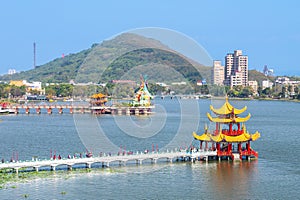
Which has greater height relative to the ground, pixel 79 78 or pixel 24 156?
pixel 79 78

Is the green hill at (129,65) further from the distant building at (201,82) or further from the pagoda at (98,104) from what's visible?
the pagoda at (98,104)

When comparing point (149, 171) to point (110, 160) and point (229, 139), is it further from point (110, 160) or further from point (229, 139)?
point (229, 139)

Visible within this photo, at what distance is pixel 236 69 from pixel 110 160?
423 feet

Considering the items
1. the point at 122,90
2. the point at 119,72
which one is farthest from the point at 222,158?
the point at 119,72

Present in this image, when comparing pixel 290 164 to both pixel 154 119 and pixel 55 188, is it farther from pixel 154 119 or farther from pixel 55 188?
pixel 154 119

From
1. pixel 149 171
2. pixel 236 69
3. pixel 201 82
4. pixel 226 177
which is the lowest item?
pixel 226 177

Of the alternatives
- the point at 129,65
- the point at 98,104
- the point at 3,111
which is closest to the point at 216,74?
the point at 129,65

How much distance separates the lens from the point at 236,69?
524 feet

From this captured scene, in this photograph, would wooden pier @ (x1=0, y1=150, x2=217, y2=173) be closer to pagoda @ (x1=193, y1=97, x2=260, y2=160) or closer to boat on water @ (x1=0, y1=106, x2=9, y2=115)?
pagoda @ (x1=193, y1=97, x2=260, y2=160)

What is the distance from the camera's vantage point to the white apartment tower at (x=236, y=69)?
15238 centimetres

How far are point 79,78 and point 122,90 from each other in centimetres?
814

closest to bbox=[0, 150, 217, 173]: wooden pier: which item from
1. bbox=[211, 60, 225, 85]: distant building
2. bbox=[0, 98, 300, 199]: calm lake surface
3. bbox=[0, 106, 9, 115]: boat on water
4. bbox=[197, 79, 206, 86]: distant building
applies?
bbox=[0, 98, 300, 199]: calm lake surface

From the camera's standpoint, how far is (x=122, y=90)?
112250mm

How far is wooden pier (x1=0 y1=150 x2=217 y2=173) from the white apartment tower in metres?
115
